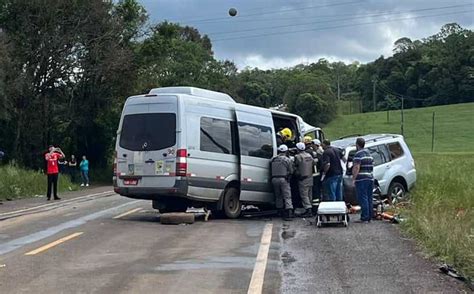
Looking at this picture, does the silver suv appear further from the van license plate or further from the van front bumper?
the van license plate

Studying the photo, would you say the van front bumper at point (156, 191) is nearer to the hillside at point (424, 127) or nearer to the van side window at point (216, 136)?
the van side window at point (216, 136)

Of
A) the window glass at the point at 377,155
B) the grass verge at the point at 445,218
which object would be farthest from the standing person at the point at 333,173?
the window glass at the point at 377,155

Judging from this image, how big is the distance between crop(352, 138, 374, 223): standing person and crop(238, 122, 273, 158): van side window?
247 cm

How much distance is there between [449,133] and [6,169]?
6511 centimetres

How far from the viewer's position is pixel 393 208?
58.6 ft

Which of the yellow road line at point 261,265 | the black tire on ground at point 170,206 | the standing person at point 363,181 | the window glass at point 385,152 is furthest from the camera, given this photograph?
the window glass at point 385,152

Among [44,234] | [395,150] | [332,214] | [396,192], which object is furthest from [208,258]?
[395,150]

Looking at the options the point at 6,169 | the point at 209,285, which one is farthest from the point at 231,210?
the point at 6,169

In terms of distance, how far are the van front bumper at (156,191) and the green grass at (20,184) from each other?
11.4 meters

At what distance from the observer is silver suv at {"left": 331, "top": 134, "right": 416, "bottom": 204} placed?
1984 centimetres

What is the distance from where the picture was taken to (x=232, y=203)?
1777 centimetres

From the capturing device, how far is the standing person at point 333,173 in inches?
694

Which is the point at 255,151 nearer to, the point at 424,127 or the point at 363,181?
the point at 363,181

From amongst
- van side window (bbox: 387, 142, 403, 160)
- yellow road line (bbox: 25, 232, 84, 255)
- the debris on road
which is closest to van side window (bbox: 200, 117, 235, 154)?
yellow road line (bbox: 25, 232, 84, 255)
